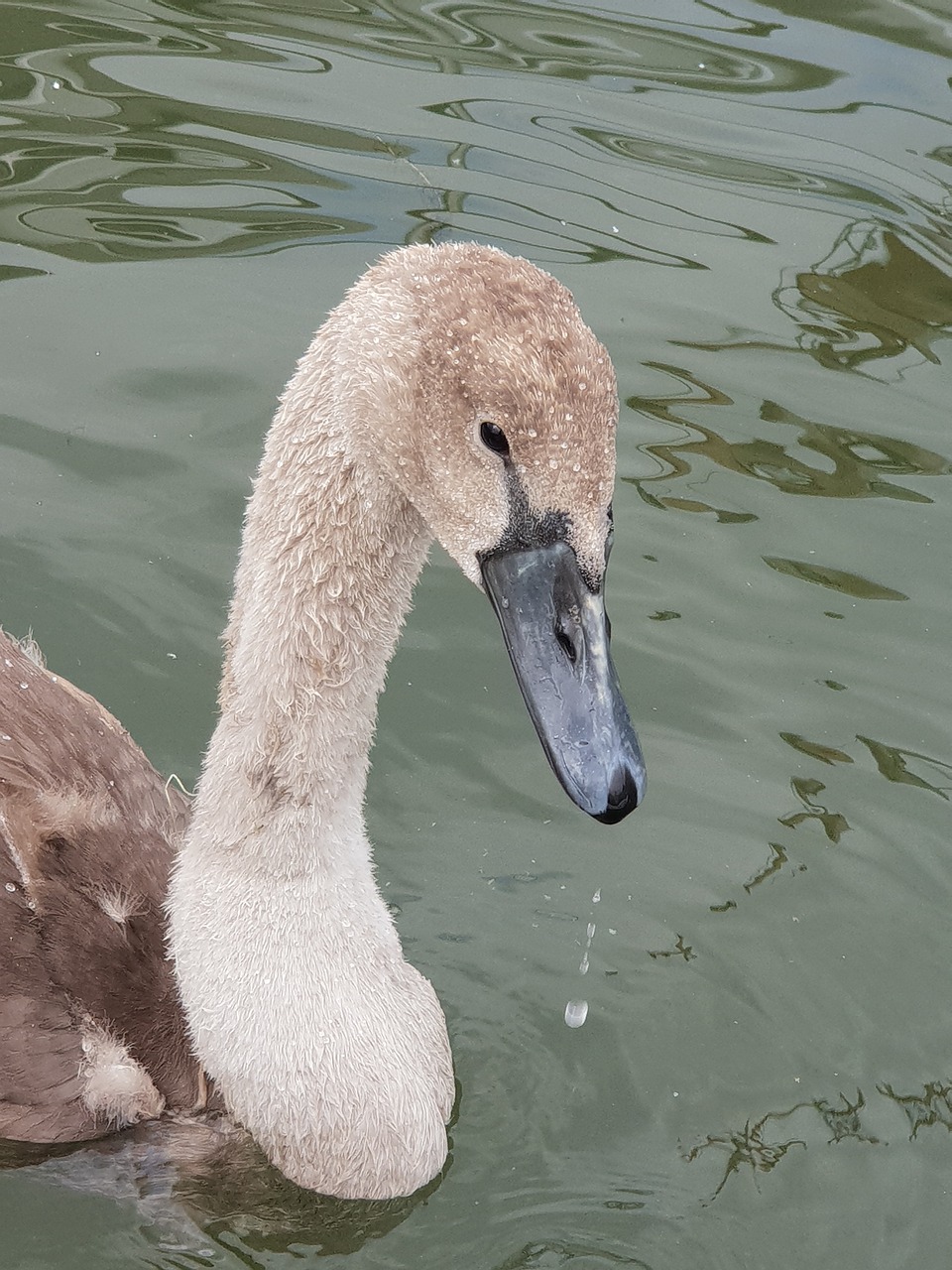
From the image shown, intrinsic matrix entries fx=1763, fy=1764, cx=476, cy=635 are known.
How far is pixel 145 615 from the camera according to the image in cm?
573

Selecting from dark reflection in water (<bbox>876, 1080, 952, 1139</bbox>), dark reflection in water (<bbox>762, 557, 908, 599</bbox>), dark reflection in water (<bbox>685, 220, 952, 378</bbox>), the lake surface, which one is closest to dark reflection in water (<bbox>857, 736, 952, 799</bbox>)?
the lake surface

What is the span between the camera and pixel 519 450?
10.7 feet

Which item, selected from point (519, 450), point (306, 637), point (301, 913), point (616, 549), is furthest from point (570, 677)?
point (616, 549)

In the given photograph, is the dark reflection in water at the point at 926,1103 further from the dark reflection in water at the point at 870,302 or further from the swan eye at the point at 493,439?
the dark reflection in water at the point at 870,302

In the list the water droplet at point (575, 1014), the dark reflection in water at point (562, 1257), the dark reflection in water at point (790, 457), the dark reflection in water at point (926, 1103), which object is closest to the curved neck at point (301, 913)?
the dark reflection in water at point (562, 1257)

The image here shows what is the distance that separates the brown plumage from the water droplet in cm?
107

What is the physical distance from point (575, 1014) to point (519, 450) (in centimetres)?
200

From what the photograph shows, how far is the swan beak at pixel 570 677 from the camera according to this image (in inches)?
134

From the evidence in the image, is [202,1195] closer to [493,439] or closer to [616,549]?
[493,439]

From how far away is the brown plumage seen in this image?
3986 millimetres

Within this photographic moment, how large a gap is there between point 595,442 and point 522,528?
0.25 metres

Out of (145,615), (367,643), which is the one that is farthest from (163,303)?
(367,643)

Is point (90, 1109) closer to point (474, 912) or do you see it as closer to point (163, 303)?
point (474, 912)

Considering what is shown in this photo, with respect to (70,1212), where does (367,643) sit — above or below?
above
